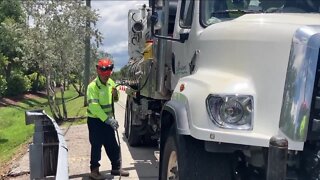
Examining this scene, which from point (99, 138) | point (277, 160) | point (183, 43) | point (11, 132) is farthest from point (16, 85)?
point (277, 160)

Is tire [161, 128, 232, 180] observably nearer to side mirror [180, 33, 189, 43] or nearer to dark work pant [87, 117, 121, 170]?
side mirror [180, 33, 189, 43]

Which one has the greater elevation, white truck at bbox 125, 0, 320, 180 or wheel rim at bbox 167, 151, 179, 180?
white truck at bbox 125, 0, 320, 180

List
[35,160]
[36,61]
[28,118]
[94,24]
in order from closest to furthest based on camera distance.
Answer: [35,160] < [28,118] < [36,61] < [94,24]

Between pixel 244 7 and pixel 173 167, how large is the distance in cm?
178

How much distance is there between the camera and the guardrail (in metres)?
7.08

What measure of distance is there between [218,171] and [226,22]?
1394mm

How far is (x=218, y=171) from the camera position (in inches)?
174

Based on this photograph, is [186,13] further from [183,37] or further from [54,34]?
[54,34]

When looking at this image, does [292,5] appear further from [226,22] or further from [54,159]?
[54,159]

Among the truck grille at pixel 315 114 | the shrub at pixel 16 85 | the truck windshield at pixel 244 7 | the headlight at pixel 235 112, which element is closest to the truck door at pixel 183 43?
the truck windshield at pixel 244 7

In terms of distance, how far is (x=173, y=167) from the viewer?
4.93 m

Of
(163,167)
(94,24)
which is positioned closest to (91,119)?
(163,167)

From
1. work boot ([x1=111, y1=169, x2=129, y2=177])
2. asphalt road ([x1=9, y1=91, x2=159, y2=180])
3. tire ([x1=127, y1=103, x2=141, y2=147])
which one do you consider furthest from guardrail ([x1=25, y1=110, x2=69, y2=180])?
tire ([x1=127, y1=103, x2=141, y2=147])

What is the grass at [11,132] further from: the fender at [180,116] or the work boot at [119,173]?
the fender at [180,116]
